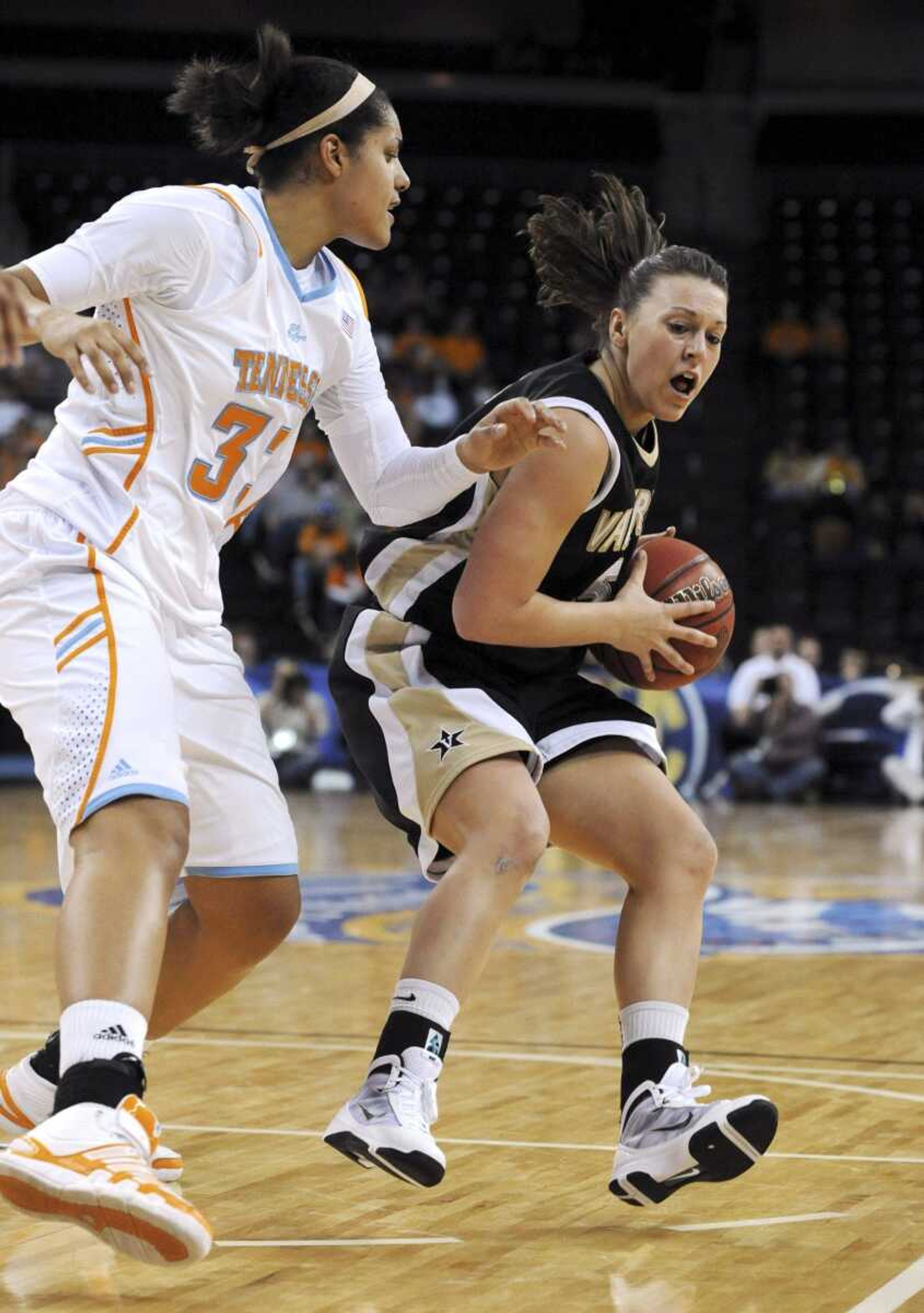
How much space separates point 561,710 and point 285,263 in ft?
3.21

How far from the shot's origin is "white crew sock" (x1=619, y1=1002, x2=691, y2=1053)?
134 inches

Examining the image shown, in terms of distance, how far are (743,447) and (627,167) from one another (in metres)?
3.18

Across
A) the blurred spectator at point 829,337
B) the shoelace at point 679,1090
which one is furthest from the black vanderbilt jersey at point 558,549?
the blurred spectator at point 829,337

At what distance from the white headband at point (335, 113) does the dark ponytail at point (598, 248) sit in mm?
531

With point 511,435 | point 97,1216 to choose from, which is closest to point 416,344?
point 511,435

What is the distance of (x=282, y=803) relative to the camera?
11.3ft

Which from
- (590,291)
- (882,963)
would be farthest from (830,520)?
(590,291)

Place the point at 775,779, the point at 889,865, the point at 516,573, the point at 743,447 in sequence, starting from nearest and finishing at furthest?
the point at 516,573 → the point at 889,865 → the point at 775,779 → the point at 743,447

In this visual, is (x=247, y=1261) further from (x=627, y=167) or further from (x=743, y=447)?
(x=627, y=167)

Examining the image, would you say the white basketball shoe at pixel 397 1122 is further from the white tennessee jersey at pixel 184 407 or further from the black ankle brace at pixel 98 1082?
the white tennessee jersey at pixel 184 407

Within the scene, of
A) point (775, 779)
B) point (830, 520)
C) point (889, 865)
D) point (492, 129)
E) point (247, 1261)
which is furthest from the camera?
point (492, 129)

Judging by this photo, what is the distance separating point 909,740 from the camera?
45.2ft

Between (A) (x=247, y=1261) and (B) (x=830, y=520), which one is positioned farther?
(B) (x=830, y=520)

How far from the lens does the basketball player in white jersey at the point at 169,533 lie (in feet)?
9.02
